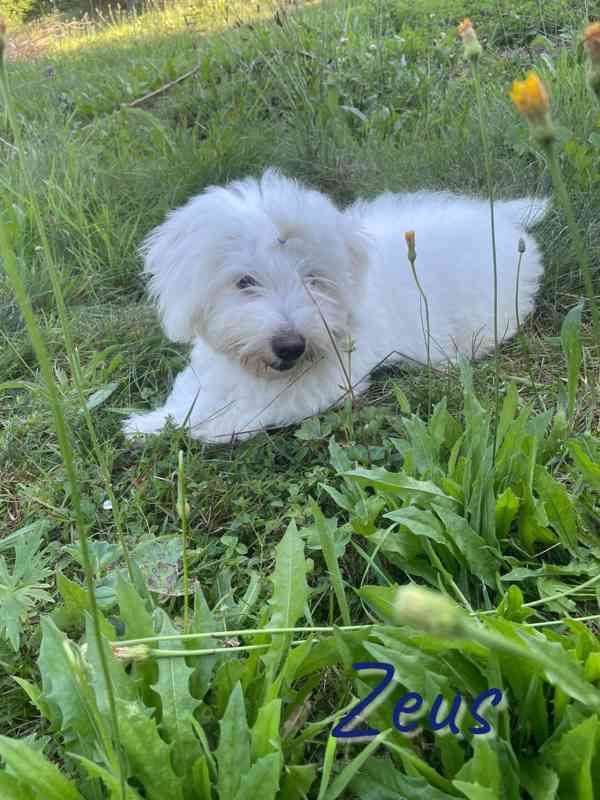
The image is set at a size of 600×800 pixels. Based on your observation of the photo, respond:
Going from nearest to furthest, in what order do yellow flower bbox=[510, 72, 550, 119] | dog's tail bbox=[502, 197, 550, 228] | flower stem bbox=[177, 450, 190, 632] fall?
yellow flower bbox=[510, 72, 550, 119] < flower stem bbox=[177, 450, 190, 632] < dog's tail bbox=[502, 197, 550, 228]

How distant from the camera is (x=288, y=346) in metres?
2.34

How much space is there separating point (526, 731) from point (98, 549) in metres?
1.23

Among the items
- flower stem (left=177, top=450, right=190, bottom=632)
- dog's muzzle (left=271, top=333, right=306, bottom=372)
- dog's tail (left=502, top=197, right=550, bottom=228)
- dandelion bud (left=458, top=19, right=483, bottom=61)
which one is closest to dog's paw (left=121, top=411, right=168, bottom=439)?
dog's muzzle (left=271, top=333, right=306, bottom=372)

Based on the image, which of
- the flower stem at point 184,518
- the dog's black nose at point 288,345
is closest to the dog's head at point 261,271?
the dog's black nose at point 288,345

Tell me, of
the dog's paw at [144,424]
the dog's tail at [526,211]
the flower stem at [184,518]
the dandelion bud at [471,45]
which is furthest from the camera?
the dog's tail at [526,211]

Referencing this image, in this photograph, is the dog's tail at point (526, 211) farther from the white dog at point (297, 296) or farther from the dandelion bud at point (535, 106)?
the dandelion bud at point (535, 106)

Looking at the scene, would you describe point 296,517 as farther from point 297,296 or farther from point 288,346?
point 297,296

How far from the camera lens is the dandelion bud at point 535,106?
0.82m

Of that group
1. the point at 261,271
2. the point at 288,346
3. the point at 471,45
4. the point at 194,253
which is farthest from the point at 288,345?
the point at 471,45

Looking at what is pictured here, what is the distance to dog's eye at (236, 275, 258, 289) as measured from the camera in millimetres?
2428

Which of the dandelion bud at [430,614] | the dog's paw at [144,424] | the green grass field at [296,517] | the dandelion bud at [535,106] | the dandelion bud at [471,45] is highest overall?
the dandelion bud at [471,45]

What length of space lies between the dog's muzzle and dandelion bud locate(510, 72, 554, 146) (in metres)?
1.49

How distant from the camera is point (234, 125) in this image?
14.6 ft

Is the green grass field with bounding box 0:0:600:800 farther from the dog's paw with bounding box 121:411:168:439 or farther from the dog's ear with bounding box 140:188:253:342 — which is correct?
the dog's ear with bounding box 140:188:253:342
